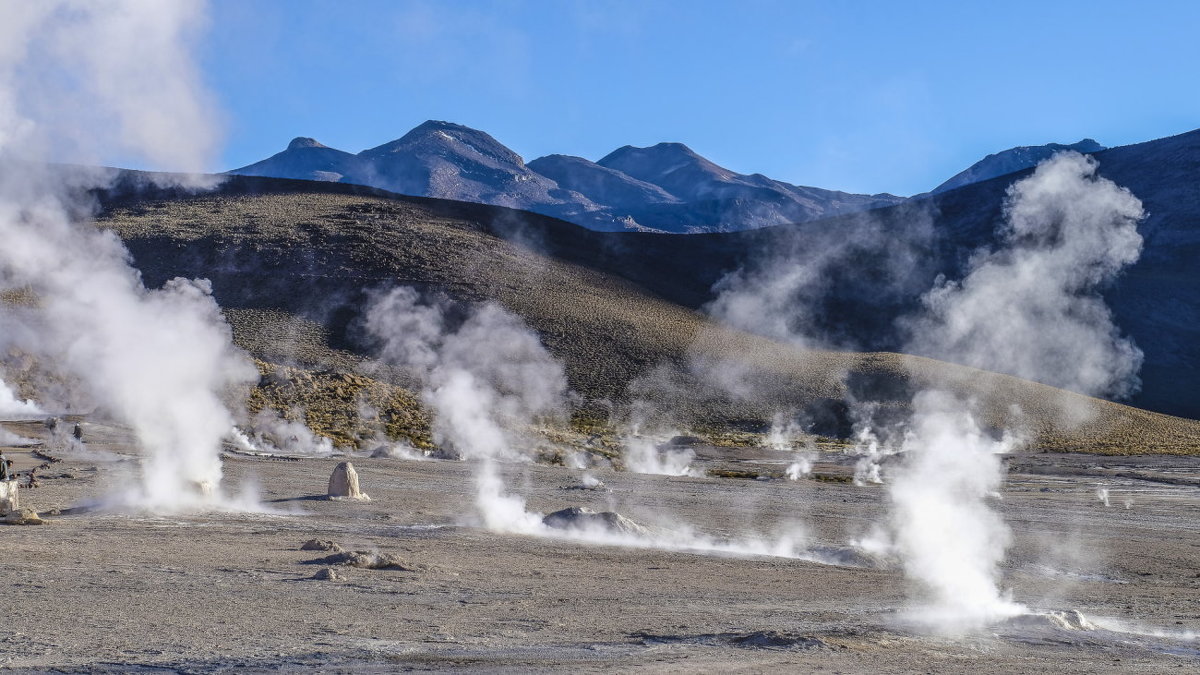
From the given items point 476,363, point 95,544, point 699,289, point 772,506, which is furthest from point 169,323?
point 699,289

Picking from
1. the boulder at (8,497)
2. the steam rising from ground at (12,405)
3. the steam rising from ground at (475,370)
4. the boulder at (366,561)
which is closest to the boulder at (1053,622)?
the boulder at (366,561)

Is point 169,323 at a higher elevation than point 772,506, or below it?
higher

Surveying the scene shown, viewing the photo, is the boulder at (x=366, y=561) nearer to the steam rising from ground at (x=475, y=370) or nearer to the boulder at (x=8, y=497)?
the boulder at (x=8, y=497)

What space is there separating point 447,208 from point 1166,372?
7601cm

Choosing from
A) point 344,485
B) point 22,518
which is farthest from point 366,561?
point 344,485

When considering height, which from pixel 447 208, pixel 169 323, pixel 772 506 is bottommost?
pixel 772 506

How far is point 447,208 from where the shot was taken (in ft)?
411

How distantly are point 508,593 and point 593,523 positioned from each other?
8184 mm

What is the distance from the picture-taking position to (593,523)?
22.9 m

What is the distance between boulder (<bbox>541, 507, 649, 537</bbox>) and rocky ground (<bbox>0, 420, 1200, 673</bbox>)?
35.8 inches

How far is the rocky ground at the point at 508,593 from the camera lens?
35.4 ft

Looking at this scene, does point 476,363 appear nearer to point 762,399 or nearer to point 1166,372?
point 762,399

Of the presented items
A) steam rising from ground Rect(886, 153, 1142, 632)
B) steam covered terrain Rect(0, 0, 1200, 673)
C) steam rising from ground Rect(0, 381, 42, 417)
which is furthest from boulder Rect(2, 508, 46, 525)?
steam rising from ground Rect(0, 381, 42, 417)

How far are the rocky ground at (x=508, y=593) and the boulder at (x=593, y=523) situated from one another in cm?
91
